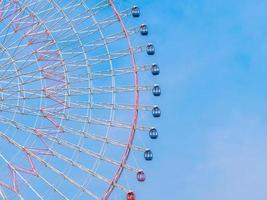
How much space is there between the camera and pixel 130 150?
146ft

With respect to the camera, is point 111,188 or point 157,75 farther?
point 157,75

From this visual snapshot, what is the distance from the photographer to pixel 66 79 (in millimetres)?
Answer: 45125

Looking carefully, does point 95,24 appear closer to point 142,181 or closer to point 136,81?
point 136,81

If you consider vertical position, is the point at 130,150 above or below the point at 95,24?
below

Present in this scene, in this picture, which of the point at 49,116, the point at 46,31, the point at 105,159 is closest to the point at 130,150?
the point at 105,159

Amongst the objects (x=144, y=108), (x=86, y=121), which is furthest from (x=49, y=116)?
(x=144, y=108)

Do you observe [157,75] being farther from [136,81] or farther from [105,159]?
[105,159]

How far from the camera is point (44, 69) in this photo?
147 feet

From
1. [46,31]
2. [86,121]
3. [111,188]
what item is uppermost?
[46,31]

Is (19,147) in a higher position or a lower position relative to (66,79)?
lower

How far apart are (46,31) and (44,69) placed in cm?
190

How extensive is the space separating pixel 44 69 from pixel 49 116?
2222 mm

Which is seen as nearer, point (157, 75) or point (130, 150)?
point (130, 150)

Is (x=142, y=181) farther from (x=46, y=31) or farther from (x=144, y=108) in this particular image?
(x=46, y=31)
